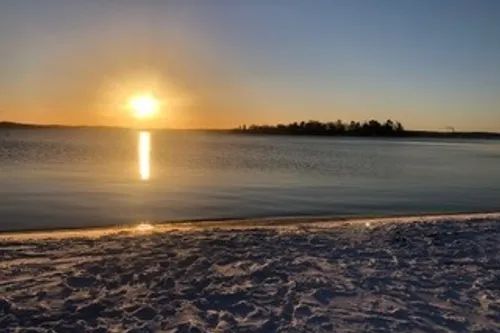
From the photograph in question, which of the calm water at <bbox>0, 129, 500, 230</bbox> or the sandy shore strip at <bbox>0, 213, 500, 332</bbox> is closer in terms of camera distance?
the sandy shore strip at <bbox>0, 213, 500, 332</bbox>

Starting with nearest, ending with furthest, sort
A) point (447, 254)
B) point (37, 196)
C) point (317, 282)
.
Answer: point (317, 282)
point (447, 254)
point (37, 196)

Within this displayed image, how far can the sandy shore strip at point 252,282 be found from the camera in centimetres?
651

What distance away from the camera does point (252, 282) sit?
8078mm

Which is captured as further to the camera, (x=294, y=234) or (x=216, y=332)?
(x=294, y=234)

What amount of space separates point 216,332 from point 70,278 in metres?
3.11

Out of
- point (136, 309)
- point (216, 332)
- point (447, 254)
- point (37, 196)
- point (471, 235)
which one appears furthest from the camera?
point (37, 196)

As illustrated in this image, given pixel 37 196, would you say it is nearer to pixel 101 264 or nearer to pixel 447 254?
pixel 101 264

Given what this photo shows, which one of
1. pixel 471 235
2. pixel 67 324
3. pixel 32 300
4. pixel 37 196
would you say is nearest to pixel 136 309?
pixel 67 324

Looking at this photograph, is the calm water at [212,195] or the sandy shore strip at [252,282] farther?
the calm water at [212,195]

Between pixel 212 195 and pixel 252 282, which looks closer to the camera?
pixel 252 282

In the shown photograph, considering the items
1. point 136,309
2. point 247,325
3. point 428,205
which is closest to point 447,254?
point 247,325

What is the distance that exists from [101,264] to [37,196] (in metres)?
14.1

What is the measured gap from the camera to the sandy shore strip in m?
6.51

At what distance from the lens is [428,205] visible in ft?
72.6
